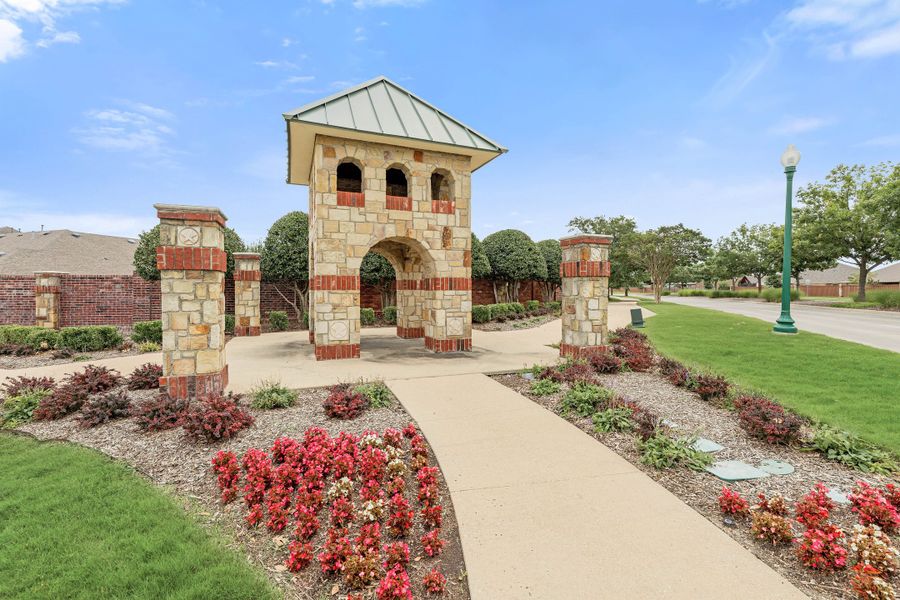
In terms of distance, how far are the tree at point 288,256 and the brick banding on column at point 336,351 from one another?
26.4 feet

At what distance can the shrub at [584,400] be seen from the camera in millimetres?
5875

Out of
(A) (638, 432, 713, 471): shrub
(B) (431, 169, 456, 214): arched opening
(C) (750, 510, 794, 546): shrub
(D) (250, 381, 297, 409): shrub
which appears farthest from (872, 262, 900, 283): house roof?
(D) (250, 381, 297, 409): shrub

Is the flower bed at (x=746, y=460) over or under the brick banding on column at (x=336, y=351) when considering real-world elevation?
under

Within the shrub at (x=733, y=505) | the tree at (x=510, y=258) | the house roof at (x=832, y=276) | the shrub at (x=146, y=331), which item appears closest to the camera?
the shrub at (x=733, y=505)

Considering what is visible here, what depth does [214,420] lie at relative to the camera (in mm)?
5203

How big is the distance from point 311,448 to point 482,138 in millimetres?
9410

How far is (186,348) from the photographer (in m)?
6.47

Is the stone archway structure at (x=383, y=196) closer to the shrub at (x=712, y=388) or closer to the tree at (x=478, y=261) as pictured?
the shrub at (x=712, y=388)

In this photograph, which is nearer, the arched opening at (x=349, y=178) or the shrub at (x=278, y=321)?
the arched opening at (x=349, y=178)

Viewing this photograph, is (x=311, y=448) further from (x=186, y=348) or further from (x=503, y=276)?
(x=503, y=276)

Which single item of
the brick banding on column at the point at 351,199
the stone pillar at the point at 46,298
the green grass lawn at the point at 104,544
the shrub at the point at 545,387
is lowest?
the green grass lawn at the point at 104,544

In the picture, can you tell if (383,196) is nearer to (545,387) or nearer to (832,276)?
(545,387)

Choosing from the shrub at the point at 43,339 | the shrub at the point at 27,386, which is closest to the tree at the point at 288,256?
the shrub at the point at 43,339

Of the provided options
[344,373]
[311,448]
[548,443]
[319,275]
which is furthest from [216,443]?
[319,275]
